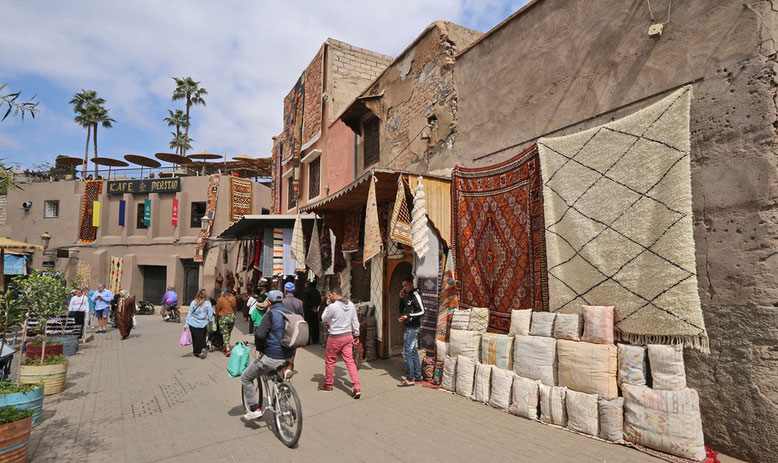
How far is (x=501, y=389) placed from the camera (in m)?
5.14

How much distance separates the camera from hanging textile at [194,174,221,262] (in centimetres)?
2253

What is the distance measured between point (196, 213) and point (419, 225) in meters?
22.2

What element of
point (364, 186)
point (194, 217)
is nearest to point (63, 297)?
point (364, 186)

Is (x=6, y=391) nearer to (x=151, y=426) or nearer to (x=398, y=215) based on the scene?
(x=151, y=426)

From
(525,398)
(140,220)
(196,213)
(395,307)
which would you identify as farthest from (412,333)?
(140,220)

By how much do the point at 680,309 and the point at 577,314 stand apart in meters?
1.04

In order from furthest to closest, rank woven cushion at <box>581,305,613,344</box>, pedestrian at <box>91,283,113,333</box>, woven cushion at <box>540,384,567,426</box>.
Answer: pedestrian at <box>91,283,113,333</box> < woven cushion at <box>540,384,567,426</box> < woven cushion at <box>581,305,613,344</box>

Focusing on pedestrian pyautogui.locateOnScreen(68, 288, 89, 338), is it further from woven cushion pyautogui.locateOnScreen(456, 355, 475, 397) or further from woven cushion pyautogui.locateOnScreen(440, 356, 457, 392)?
woven cushion pyautogui.locateOnScreen(456, 355, 475, 397)

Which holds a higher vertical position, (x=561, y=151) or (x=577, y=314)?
(x=561, y=151)

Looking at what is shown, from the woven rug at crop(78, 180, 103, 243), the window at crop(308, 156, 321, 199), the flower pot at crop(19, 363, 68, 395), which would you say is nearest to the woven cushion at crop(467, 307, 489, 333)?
the flower pot at crop(19, 363, 68, 395)

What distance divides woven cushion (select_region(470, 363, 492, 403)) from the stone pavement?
12cm

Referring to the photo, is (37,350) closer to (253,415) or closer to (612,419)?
(253,415)

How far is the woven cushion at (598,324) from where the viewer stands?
4.27 metres

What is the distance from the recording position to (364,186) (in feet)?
24.2
